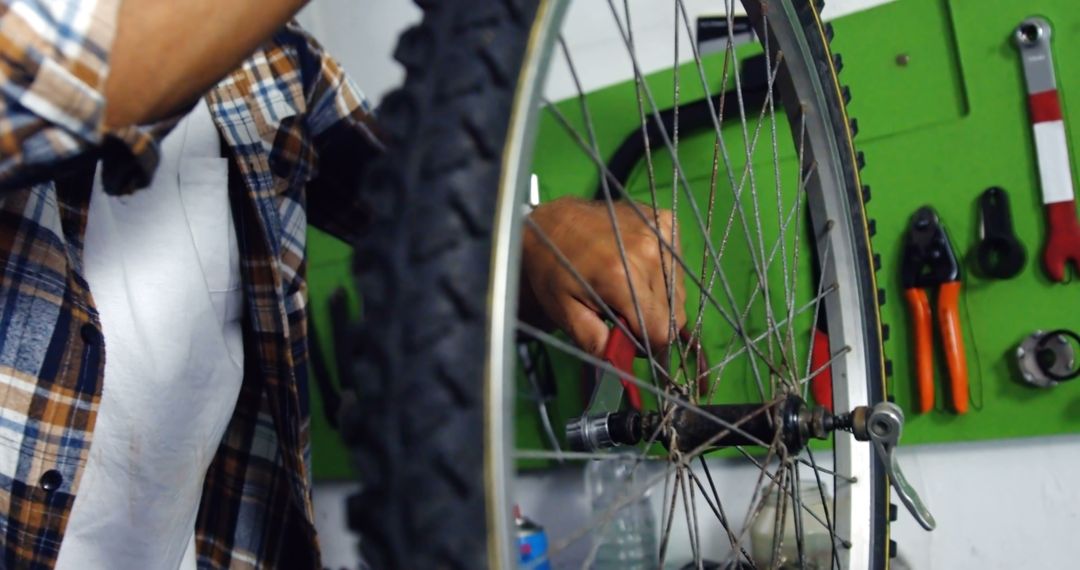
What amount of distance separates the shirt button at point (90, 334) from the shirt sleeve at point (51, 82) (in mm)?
231

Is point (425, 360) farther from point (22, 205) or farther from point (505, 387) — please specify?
point (22, 205)

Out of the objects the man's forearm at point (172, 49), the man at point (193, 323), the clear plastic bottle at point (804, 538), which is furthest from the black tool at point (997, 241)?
the man's forearm at point (172, 49)

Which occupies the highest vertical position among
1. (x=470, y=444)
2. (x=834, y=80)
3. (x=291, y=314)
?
(x=834, y=80)

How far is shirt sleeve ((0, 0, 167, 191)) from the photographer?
11.0 inches

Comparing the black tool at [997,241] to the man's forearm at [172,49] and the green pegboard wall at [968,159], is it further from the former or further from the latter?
the man's forearm at [172,49]

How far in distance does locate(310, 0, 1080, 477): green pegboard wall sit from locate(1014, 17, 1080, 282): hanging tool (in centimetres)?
1

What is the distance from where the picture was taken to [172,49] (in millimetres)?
308

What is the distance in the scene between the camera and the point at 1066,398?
748mm

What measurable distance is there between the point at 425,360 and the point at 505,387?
30 millimetres

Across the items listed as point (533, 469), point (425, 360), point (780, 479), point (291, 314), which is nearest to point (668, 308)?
point (780, 479)

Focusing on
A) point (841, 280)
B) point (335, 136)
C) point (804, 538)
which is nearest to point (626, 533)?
point (804, 538)

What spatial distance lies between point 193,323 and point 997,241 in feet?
2.19

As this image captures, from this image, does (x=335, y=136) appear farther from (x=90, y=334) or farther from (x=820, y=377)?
(x=820, y=377)

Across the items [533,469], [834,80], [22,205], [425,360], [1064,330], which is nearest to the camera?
[425,360]
